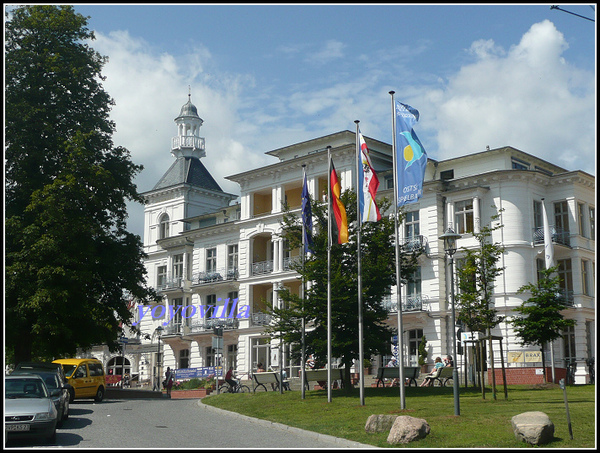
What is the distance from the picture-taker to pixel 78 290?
32812 mm

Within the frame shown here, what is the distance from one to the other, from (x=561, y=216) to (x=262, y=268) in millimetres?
21261

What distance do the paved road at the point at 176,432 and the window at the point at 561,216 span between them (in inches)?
1092

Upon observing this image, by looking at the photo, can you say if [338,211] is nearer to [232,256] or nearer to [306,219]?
[306,219]

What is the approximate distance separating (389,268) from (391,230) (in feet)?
5.40

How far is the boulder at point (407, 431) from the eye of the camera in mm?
15055

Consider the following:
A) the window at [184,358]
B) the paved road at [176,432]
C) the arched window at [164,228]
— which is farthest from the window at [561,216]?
the arched window at [164,228]

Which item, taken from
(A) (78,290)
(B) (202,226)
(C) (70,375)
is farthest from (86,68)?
(B) (202,226)

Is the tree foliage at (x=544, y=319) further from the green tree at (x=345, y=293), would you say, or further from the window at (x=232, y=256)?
the window at (x=232, y=256)

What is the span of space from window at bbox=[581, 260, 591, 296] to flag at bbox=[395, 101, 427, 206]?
83.9 ft

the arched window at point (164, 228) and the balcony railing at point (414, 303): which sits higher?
the arched window at point (164, 228)

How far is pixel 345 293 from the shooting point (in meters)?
31.4

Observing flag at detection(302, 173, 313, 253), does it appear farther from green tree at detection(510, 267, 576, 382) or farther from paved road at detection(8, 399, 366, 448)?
green tree at detection(510, 267, 576, 382)

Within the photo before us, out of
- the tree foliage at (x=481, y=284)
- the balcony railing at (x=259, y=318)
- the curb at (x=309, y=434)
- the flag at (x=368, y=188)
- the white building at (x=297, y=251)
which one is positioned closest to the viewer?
the curb at (x=309, y=434)

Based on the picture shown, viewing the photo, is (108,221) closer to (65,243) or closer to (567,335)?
(65,243)
